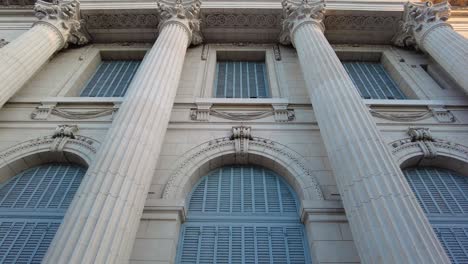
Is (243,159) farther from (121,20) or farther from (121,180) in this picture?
(121,20)

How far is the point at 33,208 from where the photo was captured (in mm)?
6820

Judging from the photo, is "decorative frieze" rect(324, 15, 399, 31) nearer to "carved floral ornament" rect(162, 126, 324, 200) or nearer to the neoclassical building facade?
the neoclassical building facade

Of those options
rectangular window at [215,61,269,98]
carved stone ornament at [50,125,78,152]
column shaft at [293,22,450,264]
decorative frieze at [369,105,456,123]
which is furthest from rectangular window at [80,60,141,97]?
decorative frieze at [369,105,456,123]

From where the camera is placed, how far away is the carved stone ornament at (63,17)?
10508 millimetres

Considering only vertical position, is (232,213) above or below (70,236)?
above

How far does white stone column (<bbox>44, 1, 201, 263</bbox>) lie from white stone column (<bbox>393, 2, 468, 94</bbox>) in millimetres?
7214

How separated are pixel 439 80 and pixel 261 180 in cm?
676

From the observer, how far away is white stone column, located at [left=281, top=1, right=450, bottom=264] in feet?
13.8

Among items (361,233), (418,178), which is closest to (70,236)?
(361,233)

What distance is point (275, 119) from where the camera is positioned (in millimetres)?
8555

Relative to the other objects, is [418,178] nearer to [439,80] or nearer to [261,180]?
[261,180]

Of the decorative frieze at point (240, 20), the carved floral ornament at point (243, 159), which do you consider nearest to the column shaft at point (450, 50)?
the decorative frieze at point (240, 20)

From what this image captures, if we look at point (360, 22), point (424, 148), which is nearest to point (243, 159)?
point (424, 148)

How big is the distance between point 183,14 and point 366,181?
7.92 m
